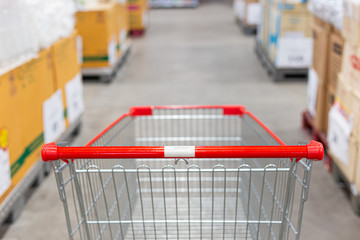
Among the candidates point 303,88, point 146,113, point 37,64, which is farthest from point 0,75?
point 303,88

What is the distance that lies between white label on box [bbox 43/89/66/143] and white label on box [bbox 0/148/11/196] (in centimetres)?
72

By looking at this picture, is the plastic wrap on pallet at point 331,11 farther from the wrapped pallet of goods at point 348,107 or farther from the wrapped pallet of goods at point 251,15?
the wrapped pallet of goods at point 251,15

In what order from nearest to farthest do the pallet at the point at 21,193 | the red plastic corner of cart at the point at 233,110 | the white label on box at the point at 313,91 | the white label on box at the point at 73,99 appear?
the red plastic corner of cart at the point at 233,110 → the pallet at the point at 21,193 → the white label on box at the point at 313,91 → the white label on box at the point at 73,99

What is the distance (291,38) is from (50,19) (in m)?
3.57

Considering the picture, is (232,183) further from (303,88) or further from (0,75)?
(303,88)

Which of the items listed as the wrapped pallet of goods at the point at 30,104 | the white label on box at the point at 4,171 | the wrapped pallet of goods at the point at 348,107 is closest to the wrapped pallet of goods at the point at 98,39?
the wrapped pallet of goods at the point at 30,104

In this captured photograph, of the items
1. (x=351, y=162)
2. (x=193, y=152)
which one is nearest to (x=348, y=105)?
(x=351, y=162)

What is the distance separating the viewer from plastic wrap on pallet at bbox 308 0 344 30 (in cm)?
326

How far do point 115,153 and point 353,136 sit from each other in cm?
196

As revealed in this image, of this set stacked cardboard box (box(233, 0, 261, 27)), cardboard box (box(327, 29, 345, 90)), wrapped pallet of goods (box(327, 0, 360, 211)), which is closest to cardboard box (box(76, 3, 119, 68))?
cardboard box (box(327, 29, 345, 90))

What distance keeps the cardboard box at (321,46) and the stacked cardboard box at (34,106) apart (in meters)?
2.27

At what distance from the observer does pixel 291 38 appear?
19.6 feet

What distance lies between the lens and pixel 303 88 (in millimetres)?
5898

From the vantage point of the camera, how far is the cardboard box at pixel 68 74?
3.75 m
